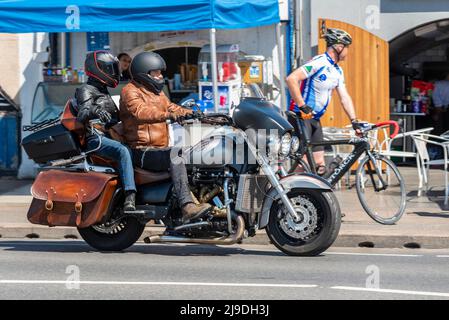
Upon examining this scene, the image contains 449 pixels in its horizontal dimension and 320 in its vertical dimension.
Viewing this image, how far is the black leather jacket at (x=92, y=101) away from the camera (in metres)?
9.39

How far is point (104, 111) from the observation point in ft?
30.5

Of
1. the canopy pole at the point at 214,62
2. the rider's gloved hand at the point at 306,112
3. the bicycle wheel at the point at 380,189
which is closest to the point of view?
the rider's gloved hand at the point at 306,112

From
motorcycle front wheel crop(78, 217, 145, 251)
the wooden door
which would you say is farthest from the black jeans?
the wooden door

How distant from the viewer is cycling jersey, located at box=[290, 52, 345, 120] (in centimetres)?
1119

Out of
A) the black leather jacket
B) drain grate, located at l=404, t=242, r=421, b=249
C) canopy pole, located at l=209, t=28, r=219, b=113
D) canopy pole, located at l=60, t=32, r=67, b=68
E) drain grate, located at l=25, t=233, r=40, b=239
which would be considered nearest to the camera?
the black leather jacket

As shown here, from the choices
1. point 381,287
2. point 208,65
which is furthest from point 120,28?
point 381,287

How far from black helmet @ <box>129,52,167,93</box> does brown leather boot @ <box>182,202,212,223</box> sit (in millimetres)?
1232

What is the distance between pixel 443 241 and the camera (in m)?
10.5

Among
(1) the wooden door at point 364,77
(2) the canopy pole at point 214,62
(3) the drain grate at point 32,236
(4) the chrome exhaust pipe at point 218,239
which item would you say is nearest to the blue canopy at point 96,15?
(2) the canopy pole at point 214,62

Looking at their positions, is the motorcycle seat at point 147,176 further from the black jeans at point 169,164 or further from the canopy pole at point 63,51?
the canopy pole at point 63,51

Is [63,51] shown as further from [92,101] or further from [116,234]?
[116,234]

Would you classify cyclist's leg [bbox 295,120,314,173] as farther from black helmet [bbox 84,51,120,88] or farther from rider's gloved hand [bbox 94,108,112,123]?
rider's gloved hand [bbox 94,108,112,123]

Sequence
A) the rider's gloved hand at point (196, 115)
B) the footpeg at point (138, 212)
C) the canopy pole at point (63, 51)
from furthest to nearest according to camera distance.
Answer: the canopy pole at point (63, 51), the footpeg at point (138, 212), the rider's gloved hand at point (196, 115)
